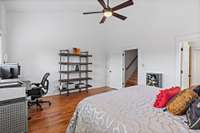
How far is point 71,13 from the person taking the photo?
638 cm

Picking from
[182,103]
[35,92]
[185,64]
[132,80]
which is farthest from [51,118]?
[132,80]

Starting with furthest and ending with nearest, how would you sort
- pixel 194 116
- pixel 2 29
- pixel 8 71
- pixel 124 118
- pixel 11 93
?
pixel 2 29
pixel 8 71
pixel 11 93
pixel 124 118
pixel 194 116

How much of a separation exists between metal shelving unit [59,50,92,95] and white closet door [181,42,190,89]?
381 centimetres

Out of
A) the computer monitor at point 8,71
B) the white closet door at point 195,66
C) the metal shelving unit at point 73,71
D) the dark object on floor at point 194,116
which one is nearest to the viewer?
the dark object on floor at point 194,116

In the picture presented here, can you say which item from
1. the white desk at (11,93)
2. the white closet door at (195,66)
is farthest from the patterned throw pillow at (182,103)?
the white closet door at (195,66)

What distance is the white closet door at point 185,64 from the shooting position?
473cm

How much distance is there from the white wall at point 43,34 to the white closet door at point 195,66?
168 inches

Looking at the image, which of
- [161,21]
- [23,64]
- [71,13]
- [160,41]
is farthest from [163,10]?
[23,64]

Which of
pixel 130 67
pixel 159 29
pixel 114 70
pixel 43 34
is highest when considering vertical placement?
pixel 159 29

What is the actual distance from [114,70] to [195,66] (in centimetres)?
355

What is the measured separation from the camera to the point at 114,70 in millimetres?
7453

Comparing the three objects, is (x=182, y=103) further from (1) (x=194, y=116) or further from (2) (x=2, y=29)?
(2) (x=2, y=29)

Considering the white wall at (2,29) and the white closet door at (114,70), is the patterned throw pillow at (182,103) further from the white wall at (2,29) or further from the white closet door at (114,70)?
the white closet door at (114,70)

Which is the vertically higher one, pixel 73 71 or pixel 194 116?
pixel 73 71
